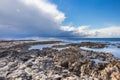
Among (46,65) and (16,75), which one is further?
(46,65)

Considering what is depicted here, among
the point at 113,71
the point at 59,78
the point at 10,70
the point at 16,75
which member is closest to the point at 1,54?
the point at 10,70

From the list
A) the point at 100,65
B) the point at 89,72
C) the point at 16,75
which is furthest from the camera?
the point at 100,65

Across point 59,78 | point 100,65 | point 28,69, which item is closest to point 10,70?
point 28,69

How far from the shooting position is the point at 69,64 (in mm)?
21516

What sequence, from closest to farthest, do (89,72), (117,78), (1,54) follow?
(117,78) → (89,72) → (1,54)

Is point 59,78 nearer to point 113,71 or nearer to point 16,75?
point 16,75

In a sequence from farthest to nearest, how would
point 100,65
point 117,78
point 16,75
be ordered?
1. point 100,65
2. point 16,75
3. point 117,78

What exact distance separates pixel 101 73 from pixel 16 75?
7618 mm

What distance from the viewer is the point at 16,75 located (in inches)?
680

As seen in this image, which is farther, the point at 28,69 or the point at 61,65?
the point at 61,65

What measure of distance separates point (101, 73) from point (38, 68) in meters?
6.11

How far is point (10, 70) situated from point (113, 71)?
9.73 metres

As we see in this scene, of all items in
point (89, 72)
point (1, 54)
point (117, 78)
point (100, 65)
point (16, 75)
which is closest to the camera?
point (117, 78)

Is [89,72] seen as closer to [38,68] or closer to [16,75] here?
[38,68]
